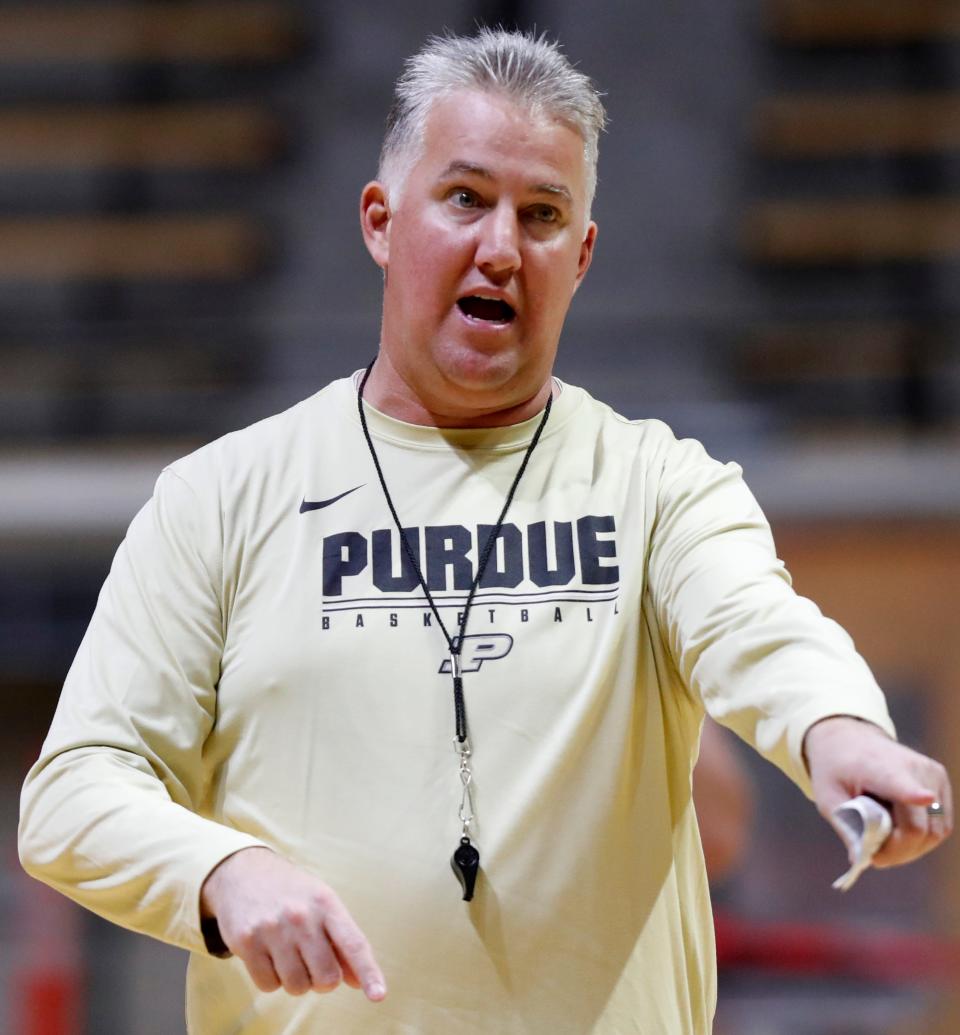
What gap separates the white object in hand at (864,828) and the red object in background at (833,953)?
73.5 inches

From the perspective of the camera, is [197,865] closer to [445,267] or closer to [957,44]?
[445,267]

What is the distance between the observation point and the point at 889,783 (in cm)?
91

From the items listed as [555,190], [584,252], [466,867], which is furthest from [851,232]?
[466,867]

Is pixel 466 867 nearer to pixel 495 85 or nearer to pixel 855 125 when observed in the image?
pixel 495 85

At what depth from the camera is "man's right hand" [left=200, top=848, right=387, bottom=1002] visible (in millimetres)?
990

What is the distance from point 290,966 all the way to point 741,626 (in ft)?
1.23

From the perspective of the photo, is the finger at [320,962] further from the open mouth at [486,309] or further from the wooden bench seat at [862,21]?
the wooden bench seat at [862,21]

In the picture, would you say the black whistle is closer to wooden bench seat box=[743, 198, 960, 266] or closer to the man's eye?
the man's eye

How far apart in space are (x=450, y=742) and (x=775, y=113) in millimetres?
4192

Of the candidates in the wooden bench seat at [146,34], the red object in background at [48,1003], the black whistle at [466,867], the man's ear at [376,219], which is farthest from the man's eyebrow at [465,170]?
the wooden bench seat at [146,34]

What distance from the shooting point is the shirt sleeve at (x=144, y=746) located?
109 centimetres

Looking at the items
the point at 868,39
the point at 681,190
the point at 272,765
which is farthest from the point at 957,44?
the point at 272,765

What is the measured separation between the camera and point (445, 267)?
1286mm

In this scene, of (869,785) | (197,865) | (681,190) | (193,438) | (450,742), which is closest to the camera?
(869,785)
